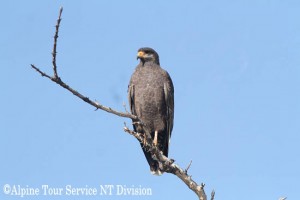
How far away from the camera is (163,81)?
10547 mm

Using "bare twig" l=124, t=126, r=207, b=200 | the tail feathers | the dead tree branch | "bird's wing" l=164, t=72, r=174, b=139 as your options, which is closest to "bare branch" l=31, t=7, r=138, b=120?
the dead tree branch

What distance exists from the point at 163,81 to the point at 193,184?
3.34m

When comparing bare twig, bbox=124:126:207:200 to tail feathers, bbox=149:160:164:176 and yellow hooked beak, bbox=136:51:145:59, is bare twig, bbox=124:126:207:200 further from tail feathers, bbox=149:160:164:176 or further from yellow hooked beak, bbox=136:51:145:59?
yellow hooked beak, bbox=136:51:145:59

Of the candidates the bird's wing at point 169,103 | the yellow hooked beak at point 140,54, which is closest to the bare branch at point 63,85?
the bird's wing at point 169,103

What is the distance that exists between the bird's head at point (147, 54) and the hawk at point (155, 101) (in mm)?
253

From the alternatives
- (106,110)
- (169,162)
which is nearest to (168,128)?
(169,162)

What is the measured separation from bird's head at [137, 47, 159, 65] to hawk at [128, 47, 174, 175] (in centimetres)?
25

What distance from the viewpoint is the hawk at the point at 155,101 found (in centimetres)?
1043

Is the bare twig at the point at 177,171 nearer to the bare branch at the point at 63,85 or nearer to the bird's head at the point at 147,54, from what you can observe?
the bare branch at the point at 63,85

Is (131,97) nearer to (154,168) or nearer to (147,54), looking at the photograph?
(147,54)

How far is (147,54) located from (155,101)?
107 cm

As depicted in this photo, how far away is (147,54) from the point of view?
35.8 feet

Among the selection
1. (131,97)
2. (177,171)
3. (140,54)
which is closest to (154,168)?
(131,97)

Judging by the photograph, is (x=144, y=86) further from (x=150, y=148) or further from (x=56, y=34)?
(x=56, y=34)
